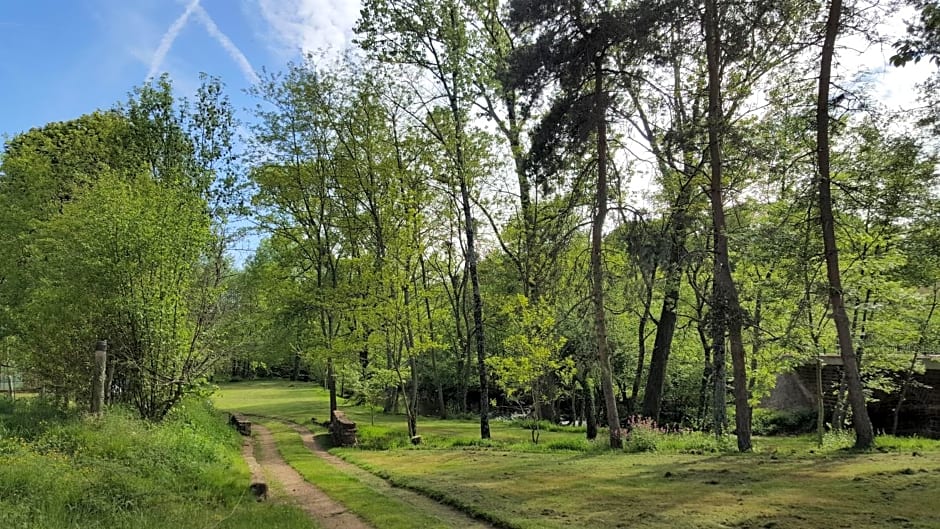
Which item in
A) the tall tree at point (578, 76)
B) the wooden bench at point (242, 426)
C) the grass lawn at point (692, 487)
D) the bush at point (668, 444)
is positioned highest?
the tall tree at point (578, 76)

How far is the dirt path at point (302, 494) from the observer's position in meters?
7.27

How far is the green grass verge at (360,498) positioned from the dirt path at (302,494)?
14cm

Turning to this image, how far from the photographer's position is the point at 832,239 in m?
10.7

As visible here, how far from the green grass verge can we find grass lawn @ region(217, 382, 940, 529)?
0.65 meters

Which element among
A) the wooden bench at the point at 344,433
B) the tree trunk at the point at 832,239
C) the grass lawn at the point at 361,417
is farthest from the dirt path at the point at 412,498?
the tree trunk at the point at 832,239

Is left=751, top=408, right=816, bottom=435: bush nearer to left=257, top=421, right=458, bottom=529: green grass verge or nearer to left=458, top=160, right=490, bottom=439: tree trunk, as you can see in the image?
left=458, top=160, right=490, bottom=439: tree trunk

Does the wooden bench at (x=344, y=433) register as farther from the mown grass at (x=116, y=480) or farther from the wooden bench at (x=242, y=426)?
the mown grass at (x=116, y=480)

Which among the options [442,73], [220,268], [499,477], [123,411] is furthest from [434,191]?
[499,477]

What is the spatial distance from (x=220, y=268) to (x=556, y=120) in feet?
37.4

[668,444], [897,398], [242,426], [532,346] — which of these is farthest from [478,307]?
[897,398]

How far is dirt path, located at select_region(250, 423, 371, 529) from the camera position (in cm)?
727

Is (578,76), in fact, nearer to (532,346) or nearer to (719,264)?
(719,264)

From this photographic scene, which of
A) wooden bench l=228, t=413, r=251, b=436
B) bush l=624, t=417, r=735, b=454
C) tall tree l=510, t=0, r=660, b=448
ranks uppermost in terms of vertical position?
tall tree l=510, t=0, r=660, b=448

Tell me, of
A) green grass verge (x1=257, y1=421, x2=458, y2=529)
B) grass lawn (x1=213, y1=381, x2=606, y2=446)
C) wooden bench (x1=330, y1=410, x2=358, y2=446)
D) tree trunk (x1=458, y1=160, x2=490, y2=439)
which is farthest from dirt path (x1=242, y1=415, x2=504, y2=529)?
tree trunk (x1=458, y1=160, x2=490, y2=439)
